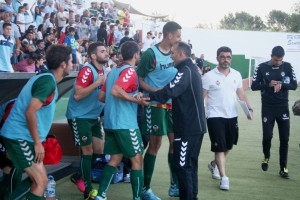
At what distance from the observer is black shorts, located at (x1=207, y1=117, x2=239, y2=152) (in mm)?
6559

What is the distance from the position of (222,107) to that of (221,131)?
0.31m

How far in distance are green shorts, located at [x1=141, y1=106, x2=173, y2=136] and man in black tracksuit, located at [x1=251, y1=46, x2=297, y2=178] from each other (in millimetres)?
2124

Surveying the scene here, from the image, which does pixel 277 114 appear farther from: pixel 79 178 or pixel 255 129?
pixel 255 129

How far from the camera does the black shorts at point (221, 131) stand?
6559 mm

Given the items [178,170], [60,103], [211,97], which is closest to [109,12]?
[60,103]

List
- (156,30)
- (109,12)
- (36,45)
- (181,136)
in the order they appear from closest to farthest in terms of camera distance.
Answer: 1. (181,136)
2. (36,45)
3. (109,12)
4. (156,30)

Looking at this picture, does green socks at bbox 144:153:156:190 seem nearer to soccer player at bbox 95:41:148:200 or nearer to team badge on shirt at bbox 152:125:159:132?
team badge on shirt at bbox 152:125:159:132

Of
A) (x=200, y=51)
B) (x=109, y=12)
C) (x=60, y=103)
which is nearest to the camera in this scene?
(x=60, y=103)

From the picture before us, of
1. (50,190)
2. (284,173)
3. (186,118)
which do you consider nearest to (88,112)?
(50,190)

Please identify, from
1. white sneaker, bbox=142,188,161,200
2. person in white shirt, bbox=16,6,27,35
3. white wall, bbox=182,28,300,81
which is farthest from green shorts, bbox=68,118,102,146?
white wall, bbox=182,28,300,81

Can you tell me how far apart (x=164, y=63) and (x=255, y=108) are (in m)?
14.0

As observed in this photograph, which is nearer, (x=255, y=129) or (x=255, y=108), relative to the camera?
(x=255, y=129)

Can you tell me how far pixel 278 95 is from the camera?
732 cm

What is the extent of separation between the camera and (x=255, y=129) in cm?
1320
